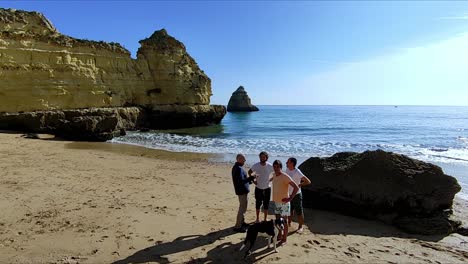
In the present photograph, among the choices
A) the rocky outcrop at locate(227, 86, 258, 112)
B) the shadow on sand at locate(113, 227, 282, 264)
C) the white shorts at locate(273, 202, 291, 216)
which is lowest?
the shadow on sand at locate(113, 227, 282, 264)

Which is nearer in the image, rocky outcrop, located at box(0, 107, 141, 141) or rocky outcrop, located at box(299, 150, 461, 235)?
rocky outcrop, located at box(299, 150, 461, 235)

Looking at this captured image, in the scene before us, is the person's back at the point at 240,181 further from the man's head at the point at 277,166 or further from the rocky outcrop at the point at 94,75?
the rocky outcrop at the point at 94,75

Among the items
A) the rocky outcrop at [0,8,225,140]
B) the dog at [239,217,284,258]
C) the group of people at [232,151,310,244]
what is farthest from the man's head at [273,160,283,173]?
the rocky outcrop at [0,8,225,140]

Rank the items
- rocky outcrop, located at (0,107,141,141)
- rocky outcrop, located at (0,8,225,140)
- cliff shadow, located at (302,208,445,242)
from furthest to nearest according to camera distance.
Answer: rocky outcrop, located at (0,8,225,140), rocky outcrop, located at (0,107,141,141), cliff shadow, located at (302,208,445,242)

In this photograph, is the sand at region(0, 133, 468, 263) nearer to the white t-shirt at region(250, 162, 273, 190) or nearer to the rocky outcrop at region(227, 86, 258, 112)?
the white t-shirt at region(250, 162, 273, 190)

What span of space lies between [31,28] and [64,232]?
24989 mm

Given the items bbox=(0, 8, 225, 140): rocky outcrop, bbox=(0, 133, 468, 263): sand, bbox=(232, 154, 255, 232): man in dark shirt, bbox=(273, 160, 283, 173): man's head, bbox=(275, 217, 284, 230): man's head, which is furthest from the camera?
bbox=(0, 8, 225, 140): rocky outcrop

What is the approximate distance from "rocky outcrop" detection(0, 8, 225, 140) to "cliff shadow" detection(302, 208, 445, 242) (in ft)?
77.4

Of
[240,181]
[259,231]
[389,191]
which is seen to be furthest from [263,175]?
[389,191]

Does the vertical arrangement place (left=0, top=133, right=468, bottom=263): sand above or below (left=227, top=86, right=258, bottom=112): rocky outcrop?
below

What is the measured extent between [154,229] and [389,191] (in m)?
5.03

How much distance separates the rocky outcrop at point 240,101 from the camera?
101312mm

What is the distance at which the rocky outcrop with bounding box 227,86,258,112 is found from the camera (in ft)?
332

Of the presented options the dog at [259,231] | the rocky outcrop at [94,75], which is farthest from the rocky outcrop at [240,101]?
the dog at [259,231]
